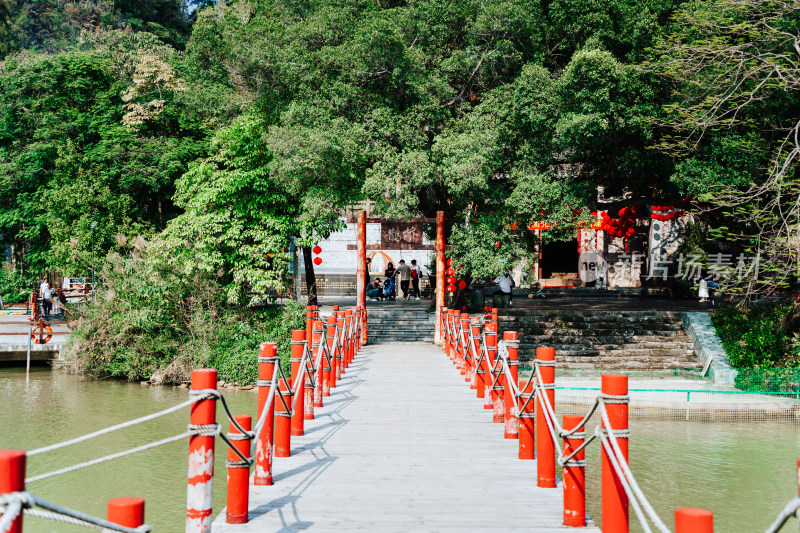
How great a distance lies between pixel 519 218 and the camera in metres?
17.9

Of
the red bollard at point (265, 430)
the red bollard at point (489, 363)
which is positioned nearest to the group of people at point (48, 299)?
the red bollard at point (489, 363)

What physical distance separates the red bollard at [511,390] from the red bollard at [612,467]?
301 centimetres

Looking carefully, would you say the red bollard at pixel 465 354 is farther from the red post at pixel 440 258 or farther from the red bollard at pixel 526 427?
the red bollard at pixel 526 427

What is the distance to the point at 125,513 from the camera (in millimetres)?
2689

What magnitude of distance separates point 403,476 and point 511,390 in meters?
1.64

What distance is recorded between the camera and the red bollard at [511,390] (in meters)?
7.59

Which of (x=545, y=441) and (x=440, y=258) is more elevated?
(x=440, y=258)

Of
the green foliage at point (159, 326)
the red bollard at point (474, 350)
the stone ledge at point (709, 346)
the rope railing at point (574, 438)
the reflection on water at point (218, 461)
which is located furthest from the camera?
the green foliage at point (159, 326)

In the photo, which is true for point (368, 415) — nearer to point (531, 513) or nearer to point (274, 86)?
point (531, 513)

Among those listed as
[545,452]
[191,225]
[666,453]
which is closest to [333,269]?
[191,225]

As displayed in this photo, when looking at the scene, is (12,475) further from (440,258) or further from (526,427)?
(440,258)

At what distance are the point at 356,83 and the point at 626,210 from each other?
11.0m

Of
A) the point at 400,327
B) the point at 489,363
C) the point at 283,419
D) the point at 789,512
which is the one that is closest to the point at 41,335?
the point at 400,327

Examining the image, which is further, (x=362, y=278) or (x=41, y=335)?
(x=41, y=335)
